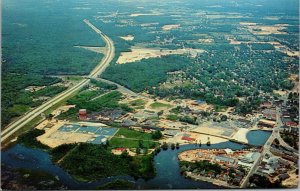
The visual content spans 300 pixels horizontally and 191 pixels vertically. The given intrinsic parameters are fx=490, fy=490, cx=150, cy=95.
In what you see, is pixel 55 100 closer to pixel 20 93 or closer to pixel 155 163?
Answer: pixel 20 93

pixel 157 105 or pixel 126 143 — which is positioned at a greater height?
pixel 157 105

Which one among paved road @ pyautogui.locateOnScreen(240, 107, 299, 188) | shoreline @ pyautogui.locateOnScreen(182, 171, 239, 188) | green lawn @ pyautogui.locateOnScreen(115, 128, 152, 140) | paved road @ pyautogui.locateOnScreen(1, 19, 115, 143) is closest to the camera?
shoreline @ pyautogui.locateOnScreen(182, 171, 239, 188)

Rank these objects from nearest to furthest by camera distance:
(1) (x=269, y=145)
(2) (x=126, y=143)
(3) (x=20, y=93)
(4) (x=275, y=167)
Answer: (4) (x=275, y=167)
(2) (x=126, y=143)
(1) (x=269, y=145)
(3) (x=20, y=93)

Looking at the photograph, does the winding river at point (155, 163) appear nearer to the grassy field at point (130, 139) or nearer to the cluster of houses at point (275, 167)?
the grassy field at point (130, 139)

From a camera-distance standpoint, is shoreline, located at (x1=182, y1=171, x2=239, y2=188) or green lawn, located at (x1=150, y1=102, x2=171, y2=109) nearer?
shoreline, located at (x1=182, y1=171, x2=239, y2=188)

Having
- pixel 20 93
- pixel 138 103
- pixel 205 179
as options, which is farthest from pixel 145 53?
pixel 205 179

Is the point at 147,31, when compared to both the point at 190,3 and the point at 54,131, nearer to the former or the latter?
the point at 190,3

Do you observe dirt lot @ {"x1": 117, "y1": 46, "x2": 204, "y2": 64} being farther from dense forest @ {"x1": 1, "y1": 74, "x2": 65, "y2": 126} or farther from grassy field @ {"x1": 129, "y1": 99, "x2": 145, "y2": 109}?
grassy field @ {"x1": 129, "y1": 99, "x2": 145, "y2": 109}

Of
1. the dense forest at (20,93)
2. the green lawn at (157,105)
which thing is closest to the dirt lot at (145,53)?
the dense forest at (20,93)

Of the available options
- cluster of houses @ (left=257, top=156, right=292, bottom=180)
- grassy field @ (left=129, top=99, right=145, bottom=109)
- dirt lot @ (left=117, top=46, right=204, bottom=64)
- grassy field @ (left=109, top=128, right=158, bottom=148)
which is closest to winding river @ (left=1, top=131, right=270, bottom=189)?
grassy field @ (left=109, top=128, right=158, bottom=148)
